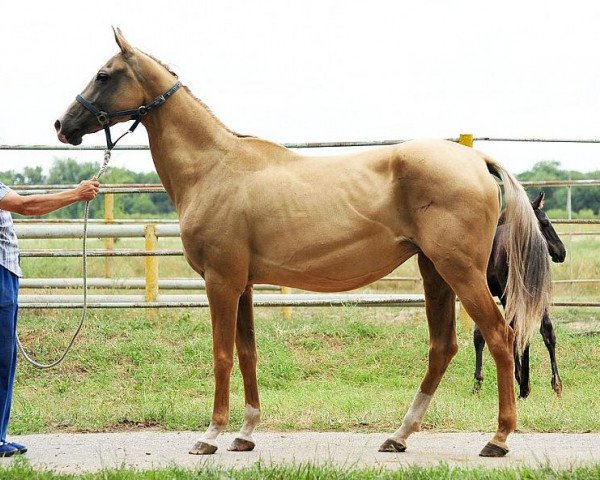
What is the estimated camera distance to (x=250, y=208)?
5281 millimetres

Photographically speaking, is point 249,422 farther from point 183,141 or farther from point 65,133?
point 65,133

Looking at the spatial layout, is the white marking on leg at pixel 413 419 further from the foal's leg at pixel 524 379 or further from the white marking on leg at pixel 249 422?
the foal's leg at pixel 524 379

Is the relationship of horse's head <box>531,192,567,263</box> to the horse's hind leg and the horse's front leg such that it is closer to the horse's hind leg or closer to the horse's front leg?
the horse's hind leg

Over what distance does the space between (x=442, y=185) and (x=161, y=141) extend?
1822 millimetres

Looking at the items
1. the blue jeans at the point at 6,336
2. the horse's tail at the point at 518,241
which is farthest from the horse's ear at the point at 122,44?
the horse's tail at the point at 518,241

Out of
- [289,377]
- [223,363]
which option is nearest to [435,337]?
[223,363]

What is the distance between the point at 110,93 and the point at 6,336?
1.58 meters

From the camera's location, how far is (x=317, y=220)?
17.1ft

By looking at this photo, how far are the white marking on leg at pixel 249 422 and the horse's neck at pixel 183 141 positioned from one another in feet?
4.47

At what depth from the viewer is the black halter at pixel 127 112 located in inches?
215

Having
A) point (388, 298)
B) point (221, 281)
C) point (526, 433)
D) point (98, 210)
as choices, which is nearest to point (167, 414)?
point (221, 281)

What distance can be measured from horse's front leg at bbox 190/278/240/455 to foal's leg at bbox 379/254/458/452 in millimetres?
1063

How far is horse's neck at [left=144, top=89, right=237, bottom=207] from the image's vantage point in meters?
5.54

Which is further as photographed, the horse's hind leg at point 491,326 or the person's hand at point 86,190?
the person's hand at point 86,190
